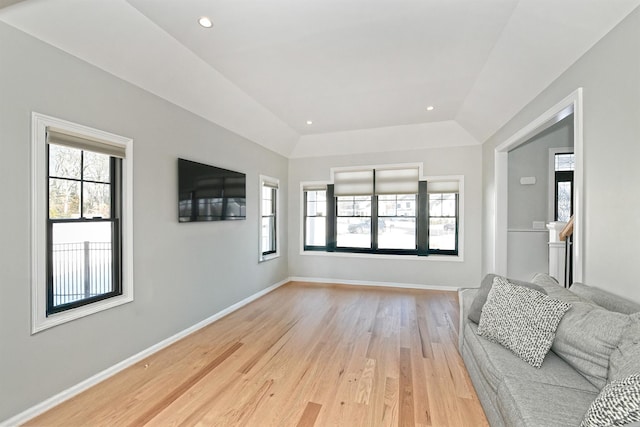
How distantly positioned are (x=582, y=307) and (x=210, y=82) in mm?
3894

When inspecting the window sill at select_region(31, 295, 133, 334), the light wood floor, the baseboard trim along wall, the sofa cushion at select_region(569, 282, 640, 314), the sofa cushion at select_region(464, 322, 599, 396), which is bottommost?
the light wood floor

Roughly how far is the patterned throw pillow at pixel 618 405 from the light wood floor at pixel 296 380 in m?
1.00

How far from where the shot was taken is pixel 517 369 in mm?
1674

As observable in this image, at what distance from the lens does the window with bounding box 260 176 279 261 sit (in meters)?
4.97

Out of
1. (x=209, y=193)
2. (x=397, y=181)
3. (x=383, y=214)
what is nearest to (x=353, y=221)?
(x=383, y=214)

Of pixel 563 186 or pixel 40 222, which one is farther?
pixel 563 186

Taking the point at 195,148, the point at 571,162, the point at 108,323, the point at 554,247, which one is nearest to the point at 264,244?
the point at 195,148

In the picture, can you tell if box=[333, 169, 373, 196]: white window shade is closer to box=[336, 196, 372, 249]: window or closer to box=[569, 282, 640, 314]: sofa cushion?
box=[336, 196, 372, 249]: window

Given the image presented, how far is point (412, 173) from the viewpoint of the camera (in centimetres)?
534

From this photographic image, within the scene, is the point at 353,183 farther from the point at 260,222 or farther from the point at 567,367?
the point at 567,367

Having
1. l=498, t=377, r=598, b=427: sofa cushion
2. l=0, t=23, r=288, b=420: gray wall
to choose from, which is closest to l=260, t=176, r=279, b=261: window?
l=0, t=23, r=288, b=420: gray wall

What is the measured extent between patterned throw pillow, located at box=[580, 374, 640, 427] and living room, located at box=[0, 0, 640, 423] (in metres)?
0.94

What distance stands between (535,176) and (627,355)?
415 cm

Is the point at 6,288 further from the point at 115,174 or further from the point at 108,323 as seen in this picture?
the point at 115,174
